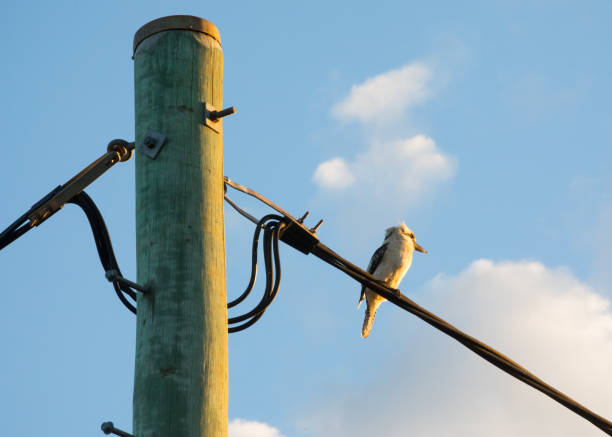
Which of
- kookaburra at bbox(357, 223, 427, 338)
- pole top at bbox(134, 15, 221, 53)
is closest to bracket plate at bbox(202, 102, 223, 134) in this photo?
pole top at bbox(134, 15, 221, 53)

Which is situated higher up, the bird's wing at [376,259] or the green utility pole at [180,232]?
the bird's wing at [376,259]

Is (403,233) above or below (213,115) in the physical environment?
above

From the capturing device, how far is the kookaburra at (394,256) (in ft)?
37.7

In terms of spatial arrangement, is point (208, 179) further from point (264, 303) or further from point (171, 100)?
point (264, 303)

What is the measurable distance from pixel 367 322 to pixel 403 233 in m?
1.41

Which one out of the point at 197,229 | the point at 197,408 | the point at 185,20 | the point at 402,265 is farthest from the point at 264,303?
the point at 402,265

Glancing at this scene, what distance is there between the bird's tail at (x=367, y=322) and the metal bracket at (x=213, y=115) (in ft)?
26.9

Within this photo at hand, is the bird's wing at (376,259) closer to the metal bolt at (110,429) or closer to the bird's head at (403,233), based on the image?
the bird's head at (403,233)

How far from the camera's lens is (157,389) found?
11.2 ft

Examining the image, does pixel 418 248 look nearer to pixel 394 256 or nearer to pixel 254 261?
pixel 394 256

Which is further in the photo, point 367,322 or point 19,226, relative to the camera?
point 367,322

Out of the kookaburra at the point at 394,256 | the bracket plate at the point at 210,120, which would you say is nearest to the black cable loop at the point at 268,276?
the bracket plate at the point at 210,120

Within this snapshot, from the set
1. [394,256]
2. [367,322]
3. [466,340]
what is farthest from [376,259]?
[466,340]

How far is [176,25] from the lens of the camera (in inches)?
164
